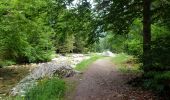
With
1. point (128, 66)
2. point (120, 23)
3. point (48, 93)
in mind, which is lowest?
point (48, 93)

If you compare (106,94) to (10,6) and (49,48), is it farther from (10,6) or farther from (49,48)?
(49,48)

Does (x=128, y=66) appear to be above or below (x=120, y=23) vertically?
below

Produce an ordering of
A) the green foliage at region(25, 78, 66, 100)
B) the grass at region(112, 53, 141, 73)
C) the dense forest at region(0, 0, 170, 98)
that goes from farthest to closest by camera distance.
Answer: the grass at region(112, 53, 141, 73) < the green foliage at region(25, 78, 66, 100) < the dense forest at region(0, 0, 170, 98)

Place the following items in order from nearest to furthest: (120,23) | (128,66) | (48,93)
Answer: (48,93), (120,23), (128,66)

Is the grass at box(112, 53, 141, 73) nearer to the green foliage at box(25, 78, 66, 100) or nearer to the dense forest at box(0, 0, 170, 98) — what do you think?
the dense forest at box(0, 0, 170, 98)

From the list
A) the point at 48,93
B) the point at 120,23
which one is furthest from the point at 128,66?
the point at 48,93

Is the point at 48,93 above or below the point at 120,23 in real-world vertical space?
below

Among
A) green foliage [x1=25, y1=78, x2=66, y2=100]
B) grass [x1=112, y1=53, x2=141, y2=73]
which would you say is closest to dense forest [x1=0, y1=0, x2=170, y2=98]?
grass [x1=112, y1=53, x2=141, y2=73]

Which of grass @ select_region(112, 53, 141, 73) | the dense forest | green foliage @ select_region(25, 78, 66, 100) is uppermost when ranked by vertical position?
the dense forest

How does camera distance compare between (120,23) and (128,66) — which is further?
(128,66)

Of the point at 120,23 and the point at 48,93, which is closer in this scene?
the point at 48,93

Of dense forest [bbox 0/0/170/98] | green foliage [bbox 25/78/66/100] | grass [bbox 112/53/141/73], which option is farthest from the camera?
grass [bbox 112/53/141/73]

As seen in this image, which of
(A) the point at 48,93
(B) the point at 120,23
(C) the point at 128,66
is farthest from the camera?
(C) the point at 128,66

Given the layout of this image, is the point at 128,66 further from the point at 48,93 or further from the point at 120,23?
the point at 48,93
